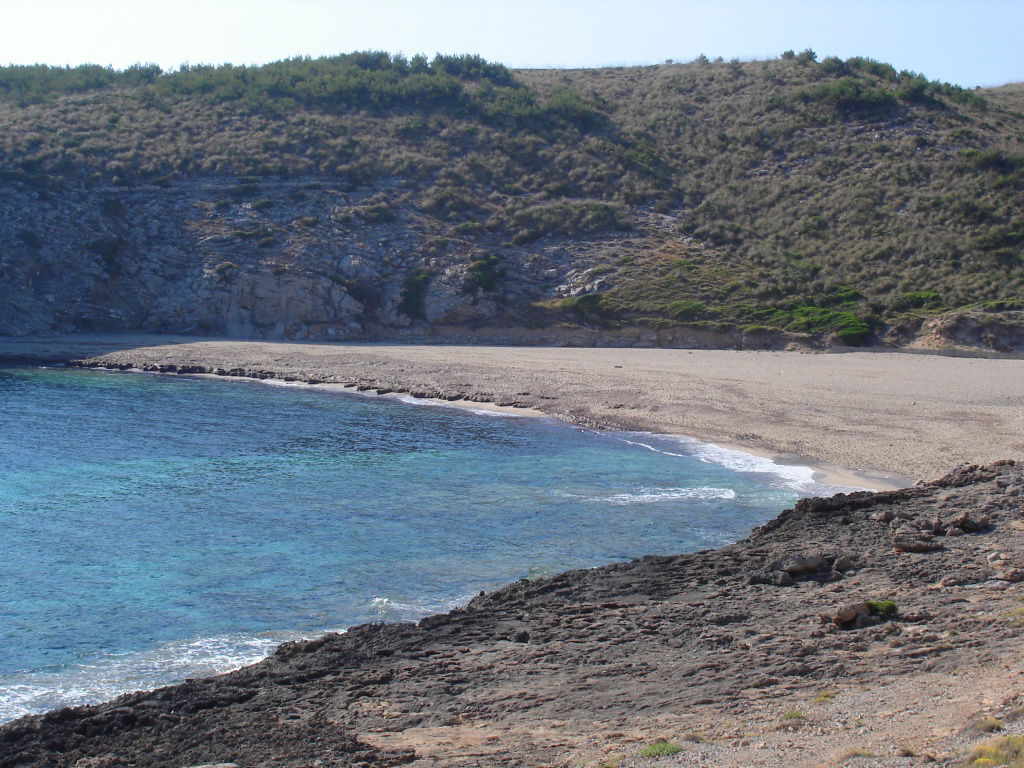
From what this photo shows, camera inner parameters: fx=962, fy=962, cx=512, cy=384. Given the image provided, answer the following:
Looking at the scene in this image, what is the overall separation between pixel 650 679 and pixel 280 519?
10.2 m

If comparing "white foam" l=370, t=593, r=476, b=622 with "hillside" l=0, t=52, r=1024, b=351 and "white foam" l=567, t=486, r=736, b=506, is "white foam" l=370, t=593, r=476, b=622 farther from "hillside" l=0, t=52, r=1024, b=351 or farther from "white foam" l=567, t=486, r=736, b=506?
"hillside" l=0, t=52, r=1024, b=351

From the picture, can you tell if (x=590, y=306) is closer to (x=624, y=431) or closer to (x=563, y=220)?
(x=563, y=220)

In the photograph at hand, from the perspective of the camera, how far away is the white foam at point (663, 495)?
19.6 meters

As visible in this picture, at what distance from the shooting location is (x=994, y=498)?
15562mm

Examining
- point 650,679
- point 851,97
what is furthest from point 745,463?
point 851,97

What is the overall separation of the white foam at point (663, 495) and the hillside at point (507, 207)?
20.8 meters

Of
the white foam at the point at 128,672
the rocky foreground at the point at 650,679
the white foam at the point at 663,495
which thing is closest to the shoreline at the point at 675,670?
the rocky foreground at the point at 650,679

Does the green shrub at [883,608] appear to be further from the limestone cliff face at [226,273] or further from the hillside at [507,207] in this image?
the limestone cliff face at [226,273]

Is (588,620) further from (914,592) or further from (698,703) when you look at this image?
(914,592)

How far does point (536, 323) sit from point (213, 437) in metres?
19.5

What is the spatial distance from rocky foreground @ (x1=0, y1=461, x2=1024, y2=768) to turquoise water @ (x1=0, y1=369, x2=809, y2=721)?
1.81m

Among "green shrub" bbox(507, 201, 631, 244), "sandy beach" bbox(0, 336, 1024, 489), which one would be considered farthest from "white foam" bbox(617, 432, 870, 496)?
"green shrub" bbox(507, 201, 631, 244)

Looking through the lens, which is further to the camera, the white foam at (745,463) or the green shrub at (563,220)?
the green shrub at (563,220)

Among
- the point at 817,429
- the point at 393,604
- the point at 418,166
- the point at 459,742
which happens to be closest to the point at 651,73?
the point at 418,166
